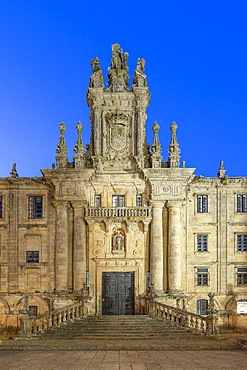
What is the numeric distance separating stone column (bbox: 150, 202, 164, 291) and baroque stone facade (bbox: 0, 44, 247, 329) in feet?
0.26

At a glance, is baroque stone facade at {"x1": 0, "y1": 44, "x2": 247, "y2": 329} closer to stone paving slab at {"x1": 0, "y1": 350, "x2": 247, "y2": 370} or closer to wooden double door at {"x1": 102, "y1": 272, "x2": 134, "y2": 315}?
wooden double door at {"x1": 102, "y1": 272, "x2": 134, "y2": 315}

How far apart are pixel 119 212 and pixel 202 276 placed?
28.4ft

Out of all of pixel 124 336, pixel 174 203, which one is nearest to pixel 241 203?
pixel 174 203

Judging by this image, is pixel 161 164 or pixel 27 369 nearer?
pixel 27 369

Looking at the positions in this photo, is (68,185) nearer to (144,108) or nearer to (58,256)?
(58,256)

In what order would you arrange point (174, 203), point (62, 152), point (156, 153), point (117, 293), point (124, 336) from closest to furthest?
1. point (124, 336)
2. point (174, 203)
3. point (117, 293)
4. point (156, 153)
5. point (62, 152)

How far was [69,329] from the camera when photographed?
115 feet

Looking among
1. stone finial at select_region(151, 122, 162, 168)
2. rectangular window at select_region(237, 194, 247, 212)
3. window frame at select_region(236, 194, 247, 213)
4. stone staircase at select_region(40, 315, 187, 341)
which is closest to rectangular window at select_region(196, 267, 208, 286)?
window frame at select_region(236, 194, 247, 213)

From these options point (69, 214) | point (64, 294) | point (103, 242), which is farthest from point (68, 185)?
point (64, 294)

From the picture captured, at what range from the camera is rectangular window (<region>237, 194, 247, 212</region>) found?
43812 mm

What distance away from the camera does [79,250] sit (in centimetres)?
4181

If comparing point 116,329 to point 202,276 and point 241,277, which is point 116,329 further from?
point 241,277

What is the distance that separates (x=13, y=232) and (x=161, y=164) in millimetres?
13226

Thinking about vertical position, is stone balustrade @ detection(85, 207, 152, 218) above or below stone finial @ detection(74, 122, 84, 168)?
below
